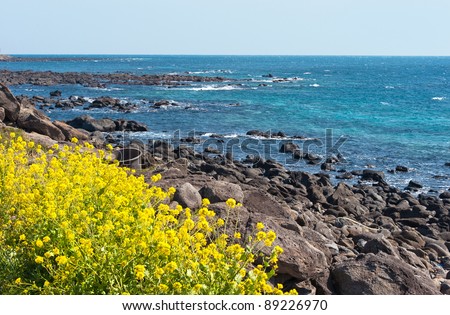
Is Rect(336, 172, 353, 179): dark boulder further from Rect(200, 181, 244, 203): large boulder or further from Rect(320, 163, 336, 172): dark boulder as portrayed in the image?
Rect(200, 181, 244, 203): large boulder

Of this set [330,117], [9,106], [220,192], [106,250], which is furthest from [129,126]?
[106,250]

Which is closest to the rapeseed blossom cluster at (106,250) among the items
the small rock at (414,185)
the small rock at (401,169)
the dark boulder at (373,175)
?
the small rock at (414,185)

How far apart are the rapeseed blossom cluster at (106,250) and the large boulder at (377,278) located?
2.75 meters

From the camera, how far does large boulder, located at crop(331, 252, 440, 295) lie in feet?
24.5

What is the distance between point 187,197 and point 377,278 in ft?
10.9

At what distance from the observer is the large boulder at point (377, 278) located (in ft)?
24.5

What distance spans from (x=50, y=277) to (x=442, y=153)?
26.9m

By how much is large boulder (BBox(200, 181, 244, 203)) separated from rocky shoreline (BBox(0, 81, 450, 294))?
0.06 feet

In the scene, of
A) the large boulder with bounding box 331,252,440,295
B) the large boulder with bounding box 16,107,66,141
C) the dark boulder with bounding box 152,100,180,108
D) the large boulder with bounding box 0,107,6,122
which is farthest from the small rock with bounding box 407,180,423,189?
the dark boulder with bounding box 152,100,180,108

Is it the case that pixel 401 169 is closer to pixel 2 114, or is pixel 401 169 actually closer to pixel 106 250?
pixel 2 114

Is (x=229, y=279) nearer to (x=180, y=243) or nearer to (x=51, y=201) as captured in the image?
(x=180, y=243)

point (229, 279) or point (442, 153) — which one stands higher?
point (229, 279)
